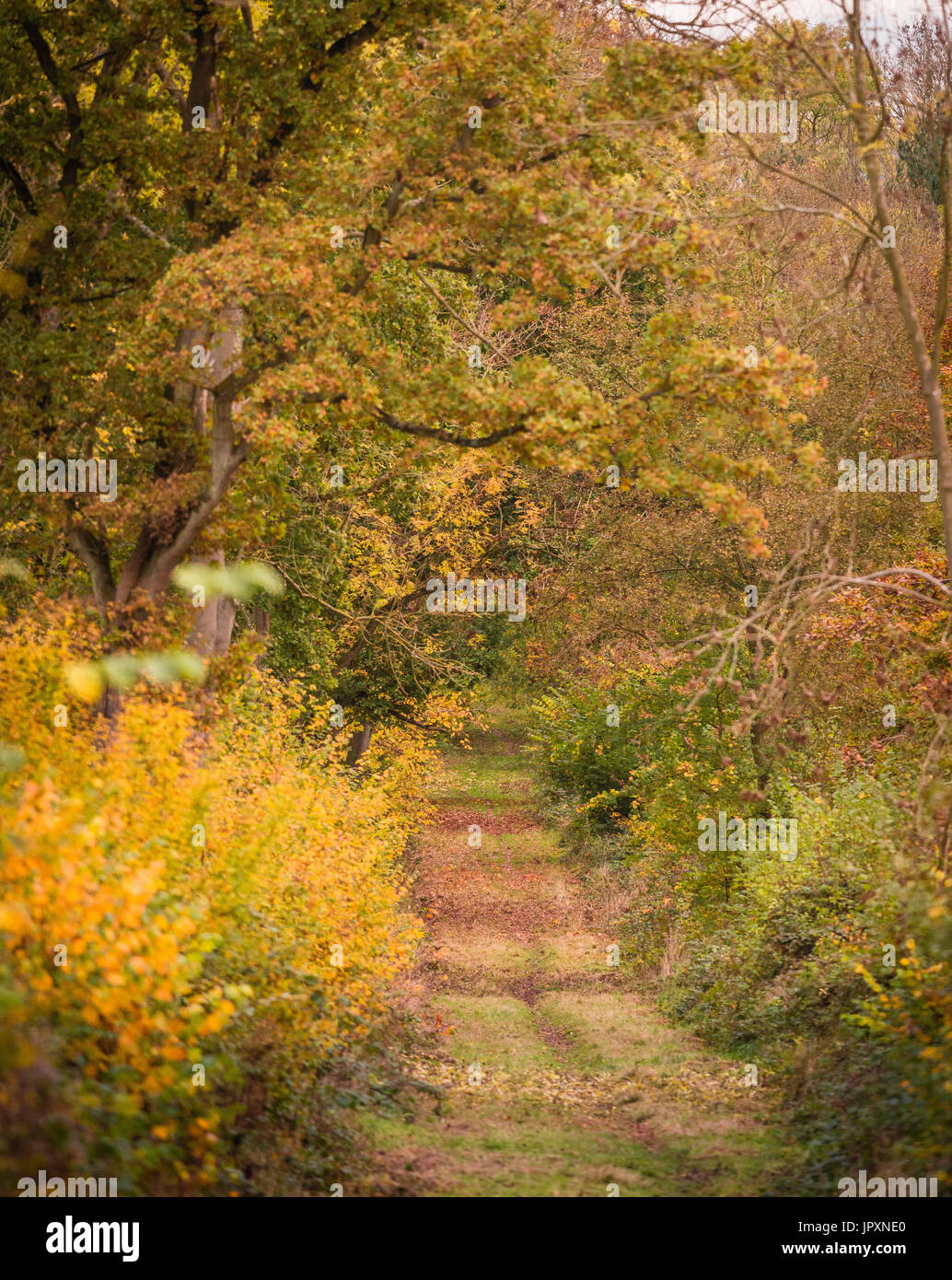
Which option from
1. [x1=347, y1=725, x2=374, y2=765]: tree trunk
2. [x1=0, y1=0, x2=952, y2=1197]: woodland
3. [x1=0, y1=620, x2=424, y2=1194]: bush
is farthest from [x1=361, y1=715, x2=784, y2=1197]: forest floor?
[x1=347, y1=725, x2=374, y2=765]: tree trunk

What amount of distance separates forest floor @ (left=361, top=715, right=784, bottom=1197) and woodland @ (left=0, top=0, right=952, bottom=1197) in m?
0.09

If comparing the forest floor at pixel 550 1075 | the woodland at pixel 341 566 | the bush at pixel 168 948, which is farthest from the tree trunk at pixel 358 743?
the bush at pixel 168 948

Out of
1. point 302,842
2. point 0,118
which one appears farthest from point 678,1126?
point 0,118

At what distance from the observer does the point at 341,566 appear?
1980cm

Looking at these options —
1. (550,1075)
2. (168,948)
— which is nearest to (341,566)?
(550,1075)

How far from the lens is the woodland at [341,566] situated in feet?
22.7

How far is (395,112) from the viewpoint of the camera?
1169 centimetres

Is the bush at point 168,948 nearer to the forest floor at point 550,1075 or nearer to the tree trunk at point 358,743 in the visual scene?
the forest floor at point 550,1075

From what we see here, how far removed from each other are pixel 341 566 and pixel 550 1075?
9.68 meters

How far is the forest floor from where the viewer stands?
345 inches

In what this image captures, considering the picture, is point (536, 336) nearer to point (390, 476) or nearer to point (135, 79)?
point (390, 476)

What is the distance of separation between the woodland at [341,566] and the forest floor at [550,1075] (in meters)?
0.09

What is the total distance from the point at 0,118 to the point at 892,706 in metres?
12.4

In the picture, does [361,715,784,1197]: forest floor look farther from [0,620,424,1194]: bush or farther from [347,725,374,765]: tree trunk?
[347,725,374,765]: tree trunk
